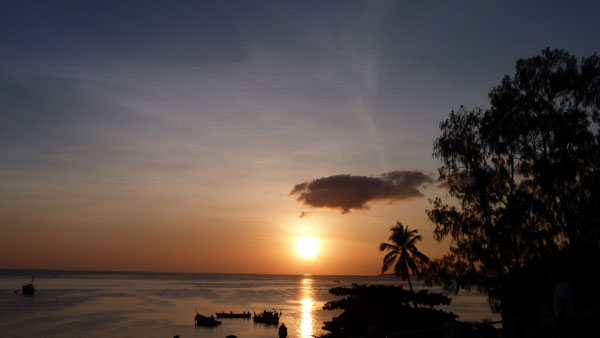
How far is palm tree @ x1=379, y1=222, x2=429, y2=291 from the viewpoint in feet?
146

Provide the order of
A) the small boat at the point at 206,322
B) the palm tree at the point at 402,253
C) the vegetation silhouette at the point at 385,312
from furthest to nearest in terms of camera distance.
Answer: the small boat at the point at 206,322 < the palm tree at the point at 402,253 < the vegetation silhouette at the point at 385,312

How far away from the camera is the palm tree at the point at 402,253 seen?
146 ft

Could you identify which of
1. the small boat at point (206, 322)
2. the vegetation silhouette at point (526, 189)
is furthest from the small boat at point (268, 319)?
the vegetation silhouette at point (526, 189)

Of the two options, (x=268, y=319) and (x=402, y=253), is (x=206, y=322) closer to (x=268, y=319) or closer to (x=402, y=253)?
(x=268, y=319)

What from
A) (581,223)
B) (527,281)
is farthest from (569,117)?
(527,281)

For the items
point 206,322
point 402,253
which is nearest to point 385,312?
point 402,253

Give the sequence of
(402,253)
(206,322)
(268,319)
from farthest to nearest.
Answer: (268,319), (206,322), (402,253)

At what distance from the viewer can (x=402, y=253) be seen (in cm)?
4500

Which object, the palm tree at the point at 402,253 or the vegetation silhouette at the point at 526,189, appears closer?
the vegetation silhouette at the point at 526,189

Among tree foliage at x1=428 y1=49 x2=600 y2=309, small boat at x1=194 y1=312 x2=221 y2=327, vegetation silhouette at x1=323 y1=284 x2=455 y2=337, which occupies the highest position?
tree foliage at x1=428 y1=49 x2=600 y2=309

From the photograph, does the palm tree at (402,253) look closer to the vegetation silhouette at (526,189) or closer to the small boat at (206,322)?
the vegetation silhouette at (526,189)

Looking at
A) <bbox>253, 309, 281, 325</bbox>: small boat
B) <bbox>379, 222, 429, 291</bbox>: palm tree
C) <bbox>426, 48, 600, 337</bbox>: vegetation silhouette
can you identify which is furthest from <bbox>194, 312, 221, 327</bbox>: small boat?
<bbox>426, 48, 600, 337</bbox>: vegetation silhouette

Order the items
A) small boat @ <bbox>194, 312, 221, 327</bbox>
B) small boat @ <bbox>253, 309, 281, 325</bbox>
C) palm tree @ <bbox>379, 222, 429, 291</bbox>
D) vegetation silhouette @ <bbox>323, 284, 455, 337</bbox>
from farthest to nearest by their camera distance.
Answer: small boat @ <bbox>253, 309, 281, 325</bbox> < small boat @ <bbox>194, 312, 221, 327</bbox> < palm tree @ <bbox>379, 222, 429, 291</bbox> < vegetation silhouette @ <bbox>323, 284, 455, 337</bbox>

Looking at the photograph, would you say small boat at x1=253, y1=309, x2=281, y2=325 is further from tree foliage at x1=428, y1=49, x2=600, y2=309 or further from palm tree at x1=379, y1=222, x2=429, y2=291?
tree foliage at x1=428, y1=49, x2=600, y2=309
